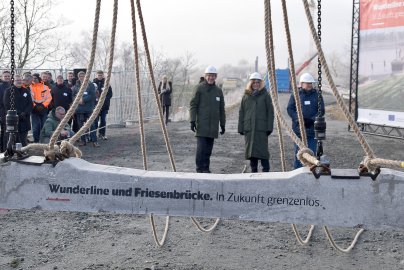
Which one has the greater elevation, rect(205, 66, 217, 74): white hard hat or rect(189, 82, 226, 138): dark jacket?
rect(205, 66, 217, 74): white hard hat

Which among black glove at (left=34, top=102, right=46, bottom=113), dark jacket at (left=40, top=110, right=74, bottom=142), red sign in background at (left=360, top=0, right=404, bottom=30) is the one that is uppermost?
red sign in background at (left=360, top=0, right=404, bottom=30)

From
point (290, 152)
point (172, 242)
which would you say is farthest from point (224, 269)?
point (290, 152)

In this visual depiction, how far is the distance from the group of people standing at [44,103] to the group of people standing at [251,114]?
1644 mm

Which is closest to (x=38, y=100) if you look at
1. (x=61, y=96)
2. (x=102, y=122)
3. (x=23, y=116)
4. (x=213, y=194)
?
(x=61, y=96)

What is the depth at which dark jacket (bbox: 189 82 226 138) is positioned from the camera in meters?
8.62

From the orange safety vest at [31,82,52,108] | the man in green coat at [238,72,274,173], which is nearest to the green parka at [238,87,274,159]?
the man in green coat at [238,72,274,173]

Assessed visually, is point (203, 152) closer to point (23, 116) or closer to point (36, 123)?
point (23, 116)

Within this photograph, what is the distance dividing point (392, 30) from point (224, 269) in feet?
35.0

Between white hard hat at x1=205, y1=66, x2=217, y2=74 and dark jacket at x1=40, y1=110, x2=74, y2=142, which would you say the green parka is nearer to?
white hard hat at x1=205, y1=66, x2=217, y2=74

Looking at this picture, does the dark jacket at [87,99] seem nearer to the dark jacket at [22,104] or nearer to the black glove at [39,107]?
the black glove at [39,107]

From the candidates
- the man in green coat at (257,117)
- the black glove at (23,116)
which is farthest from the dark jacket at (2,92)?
the man in green coat at (257,117)

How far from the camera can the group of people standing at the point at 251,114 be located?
8.00 metres

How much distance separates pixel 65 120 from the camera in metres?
3.25

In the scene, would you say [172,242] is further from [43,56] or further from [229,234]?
[43,56]
